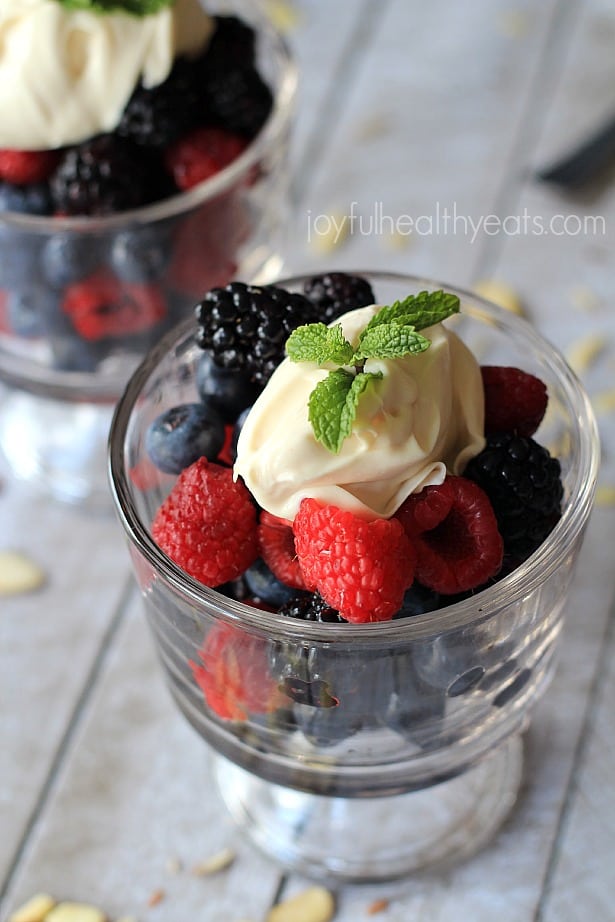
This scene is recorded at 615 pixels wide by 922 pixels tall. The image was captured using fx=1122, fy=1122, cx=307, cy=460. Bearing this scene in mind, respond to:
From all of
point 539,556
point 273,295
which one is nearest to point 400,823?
point 539,556

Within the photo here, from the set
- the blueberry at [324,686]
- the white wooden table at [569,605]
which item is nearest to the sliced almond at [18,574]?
the white wooden table at [569,605]

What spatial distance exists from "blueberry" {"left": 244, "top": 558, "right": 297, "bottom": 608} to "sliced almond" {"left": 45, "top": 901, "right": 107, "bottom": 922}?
0.40m

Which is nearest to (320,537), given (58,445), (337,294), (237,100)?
(337,294)

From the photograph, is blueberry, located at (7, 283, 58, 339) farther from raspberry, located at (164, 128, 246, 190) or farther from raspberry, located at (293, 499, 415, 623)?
raspberry, located at (293, 499, 415, 623)

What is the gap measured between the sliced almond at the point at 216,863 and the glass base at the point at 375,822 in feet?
0.10

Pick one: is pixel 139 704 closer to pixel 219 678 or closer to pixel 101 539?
pixel 101 539

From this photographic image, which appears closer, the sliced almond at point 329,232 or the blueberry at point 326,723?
the blueberry at point 326,723

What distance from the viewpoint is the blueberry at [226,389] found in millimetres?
937

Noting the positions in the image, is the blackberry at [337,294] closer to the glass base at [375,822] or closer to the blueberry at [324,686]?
the blueberry at [324,686]

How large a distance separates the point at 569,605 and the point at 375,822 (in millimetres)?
307

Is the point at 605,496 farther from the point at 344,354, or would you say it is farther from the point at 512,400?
the point at 344,354

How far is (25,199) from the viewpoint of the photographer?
4.06 feet

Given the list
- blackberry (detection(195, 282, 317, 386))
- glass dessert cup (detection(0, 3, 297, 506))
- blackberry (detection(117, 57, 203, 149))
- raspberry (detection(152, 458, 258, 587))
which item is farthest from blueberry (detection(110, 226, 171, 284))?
raspberry (detection(152, 458, 258, 587))

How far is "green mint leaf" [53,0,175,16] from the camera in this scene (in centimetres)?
121
